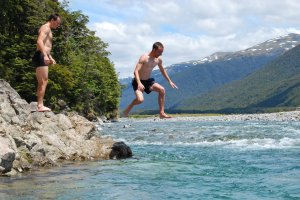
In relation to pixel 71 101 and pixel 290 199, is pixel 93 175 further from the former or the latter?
pixel 71 101

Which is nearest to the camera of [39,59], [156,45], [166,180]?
[156,45]

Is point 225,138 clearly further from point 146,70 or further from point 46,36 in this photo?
point 146,70

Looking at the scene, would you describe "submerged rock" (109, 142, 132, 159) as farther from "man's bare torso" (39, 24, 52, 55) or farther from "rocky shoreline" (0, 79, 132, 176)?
"man's bare torso" (39, 24, 52, 55)

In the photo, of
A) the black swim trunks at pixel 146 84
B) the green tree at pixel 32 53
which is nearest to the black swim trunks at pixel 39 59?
the black swim trunks at pixel 146 84

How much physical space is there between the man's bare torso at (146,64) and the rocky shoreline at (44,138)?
5.21 metres

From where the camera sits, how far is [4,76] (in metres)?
47.9

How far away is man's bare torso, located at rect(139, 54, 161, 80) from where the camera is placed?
1309 cm

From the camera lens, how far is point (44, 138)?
19.3 m

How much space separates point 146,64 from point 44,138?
8030 millimetres

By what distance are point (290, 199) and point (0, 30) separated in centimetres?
4793

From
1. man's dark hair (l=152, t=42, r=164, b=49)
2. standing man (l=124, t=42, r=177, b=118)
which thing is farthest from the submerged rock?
man's dark hair (l=152, t=42, r=164, b=49)

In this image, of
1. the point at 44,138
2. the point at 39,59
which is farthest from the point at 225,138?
the point at 39,59

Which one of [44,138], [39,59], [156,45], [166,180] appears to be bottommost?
[166,180]

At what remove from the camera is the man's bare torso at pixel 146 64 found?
13094 mm
